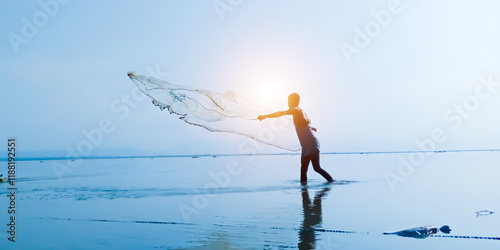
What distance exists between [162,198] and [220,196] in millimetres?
1738

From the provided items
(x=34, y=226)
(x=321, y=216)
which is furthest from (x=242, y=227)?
(x=34, y=226)

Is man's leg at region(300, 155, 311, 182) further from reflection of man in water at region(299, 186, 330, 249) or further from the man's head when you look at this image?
the man's head

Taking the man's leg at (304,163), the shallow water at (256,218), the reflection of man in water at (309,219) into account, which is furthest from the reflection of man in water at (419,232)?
the man's leg at (304,163)

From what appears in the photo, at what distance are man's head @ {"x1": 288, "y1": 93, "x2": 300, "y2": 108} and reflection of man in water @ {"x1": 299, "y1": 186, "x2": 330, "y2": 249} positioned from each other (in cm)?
285

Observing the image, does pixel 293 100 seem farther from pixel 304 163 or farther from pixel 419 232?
pixel 419 232

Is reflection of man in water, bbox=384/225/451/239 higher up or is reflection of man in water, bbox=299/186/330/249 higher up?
reflection of man in water, bbox=299/186/330/249

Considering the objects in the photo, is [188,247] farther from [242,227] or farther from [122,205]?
[122,205]

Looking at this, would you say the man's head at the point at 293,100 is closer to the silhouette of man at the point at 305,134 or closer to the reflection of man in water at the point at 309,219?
the silhouette of man at the point at 305,134

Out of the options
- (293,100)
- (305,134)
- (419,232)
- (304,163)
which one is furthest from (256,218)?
(304,163)

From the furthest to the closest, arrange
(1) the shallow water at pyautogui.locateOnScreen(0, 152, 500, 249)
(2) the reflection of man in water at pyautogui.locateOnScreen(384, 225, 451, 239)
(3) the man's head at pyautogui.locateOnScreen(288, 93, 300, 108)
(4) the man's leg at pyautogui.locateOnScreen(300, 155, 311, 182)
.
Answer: (4) the man's leg at pyautogui.locateOnScreen(300, 155, 311, 182), (3) the man's head at pyautogui.locateOnScreen(288, 93, 300, 108), (2) the reflection of man in water at pyautogui.locateOnScreen(384, 225, 451, 239), (1) the shallow water at pyautogui.locateOnScreen(0, 152, 500, 249)

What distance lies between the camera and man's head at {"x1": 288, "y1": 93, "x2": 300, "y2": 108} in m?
14.2

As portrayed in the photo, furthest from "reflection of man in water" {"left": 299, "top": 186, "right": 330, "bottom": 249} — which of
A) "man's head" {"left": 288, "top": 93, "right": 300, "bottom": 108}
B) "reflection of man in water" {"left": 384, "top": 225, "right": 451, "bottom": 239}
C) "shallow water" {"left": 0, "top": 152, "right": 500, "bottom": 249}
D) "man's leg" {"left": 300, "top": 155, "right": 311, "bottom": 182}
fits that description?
"man's head" {"left": 288, "top": 93, "right": 300, "bottom": 108}

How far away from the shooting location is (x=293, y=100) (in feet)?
46.5

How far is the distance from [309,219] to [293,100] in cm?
625
